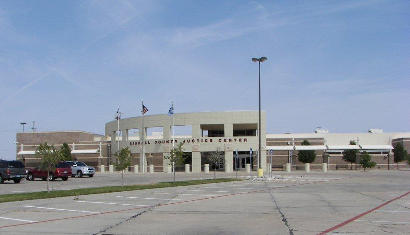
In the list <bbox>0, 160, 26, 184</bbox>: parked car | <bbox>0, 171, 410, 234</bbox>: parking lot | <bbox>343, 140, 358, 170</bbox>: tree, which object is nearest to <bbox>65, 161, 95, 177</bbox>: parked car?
<bbox>0, 160, 26, 184</bbox>: parked car

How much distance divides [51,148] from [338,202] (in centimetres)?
1485

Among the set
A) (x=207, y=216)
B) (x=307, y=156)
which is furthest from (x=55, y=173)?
(x=307, y=156)

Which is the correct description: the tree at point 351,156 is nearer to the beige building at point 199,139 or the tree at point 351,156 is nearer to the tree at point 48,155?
the beige building at point 199,139

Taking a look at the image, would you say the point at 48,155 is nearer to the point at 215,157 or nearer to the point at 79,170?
the point at 79,170

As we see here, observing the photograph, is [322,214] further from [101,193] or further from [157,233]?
[101,193]

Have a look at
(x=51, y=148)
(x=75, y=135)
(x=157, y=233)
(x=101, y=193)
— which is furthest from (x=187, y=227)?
(x=75, y=135)

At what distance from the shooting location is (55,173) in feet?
137

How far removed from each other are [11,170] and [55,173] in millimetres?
5633

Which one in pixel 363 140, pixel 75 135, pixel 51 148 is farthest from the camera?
pixel 363 140

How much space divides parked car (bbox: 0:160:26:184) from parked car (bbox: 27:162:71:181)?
3.50 meters

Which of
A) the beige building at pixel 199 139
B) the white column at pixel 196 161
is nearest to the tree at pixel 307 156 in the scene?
the beige building at pixel 199 139

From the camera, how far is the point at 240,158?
6775cm

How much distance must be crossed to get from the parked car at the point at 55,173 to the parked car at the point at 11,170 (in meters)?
3.50

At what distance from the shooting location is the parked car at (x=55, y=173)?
137 feet
